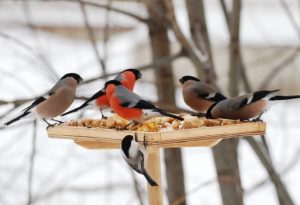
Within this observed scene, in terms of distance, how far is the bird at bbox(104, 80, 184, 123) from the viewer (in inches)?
83.0

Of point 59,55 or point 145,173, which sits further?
point 59,55

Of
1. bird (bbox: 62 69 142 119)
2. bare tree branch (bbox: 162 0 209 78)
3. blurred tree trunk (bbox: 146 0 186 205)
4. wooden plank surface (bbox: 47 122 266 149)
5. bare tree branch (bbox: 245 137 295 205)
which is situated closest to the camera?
wooden plank surface (bbox: 47 122 266 149)

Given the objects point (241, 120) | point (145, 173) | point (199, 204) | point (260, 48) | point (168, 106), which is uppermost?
point (260, 48)

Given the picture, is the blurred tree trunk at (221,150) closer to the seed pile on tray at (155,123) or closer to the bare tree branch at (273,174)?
the bare tree branch at (273,174)

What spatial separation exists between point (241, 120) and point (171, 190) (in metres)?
1.29

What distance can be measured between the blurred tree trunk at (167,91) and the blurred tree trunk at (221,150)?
0.83 feet

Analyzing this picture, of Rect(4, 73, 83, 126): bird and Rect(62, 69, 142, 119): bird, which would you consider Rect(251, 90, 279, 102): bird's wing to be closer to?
Rect(62, 69, 142, 119): bird

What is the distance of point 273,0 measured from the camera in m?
8.27

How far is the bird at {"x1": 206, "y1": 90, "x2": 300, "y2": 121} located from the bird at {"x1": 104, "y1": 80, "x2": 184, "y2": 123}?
0.54ft

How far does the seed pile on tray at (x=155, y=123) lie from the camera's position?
2.10m

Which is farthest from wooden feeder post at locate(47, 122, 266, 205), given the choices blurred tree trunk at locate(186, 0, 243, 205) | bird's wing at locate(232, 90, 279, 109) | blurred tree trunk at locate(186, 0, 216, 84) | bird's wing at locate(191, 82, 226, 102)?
blurred tree trunk at locate(186, 0, 216, 84)

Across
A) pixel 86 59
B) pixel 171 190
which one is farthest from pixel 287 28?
pixel 171 190

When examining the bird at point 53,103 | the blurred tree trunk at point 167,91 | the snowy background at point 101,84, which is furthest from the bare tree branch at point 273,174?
the bird at point 53,103

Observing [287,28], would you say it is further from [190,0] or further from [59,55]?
[190,0]
